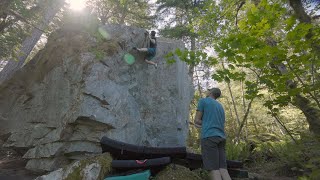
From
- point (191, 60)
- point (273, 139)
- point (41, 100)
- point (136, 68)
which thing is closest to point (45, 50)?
point (41, 100)

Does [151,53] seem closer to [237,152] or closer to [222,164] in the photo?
[237,152]

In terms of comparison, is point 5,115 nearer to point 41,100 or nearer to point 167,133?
point 41,100

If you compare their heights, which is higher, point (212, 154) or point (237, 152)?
point (237, 152)

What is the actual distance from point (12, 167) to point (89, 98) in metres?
4.26

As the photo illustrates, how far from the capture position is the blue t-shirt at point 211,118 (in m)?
5.29

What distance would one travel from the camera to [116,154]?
640cm

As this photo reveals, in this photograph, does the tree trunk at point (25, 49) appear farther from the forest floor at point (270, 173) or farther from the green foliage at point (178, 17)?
the forest floor at point (270, 173)

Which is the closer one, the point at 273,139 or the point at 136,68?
the point at 136,68

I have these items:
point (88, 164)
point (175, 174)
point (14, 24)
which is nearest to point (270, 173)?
point (175, 174)

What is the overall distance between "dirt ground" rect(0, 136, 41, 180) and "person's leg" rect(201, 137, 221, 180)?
18.9 feet

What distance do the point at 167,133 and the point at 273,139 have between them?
7.42m

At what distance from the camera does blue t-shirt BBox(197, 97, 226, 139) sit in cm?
529

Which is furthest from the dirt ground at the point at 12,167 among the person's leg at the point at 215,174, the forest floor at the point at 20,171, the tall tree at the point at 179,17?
the tall tree at the point at 179,17

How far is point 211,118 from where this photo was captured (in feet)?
17.6
